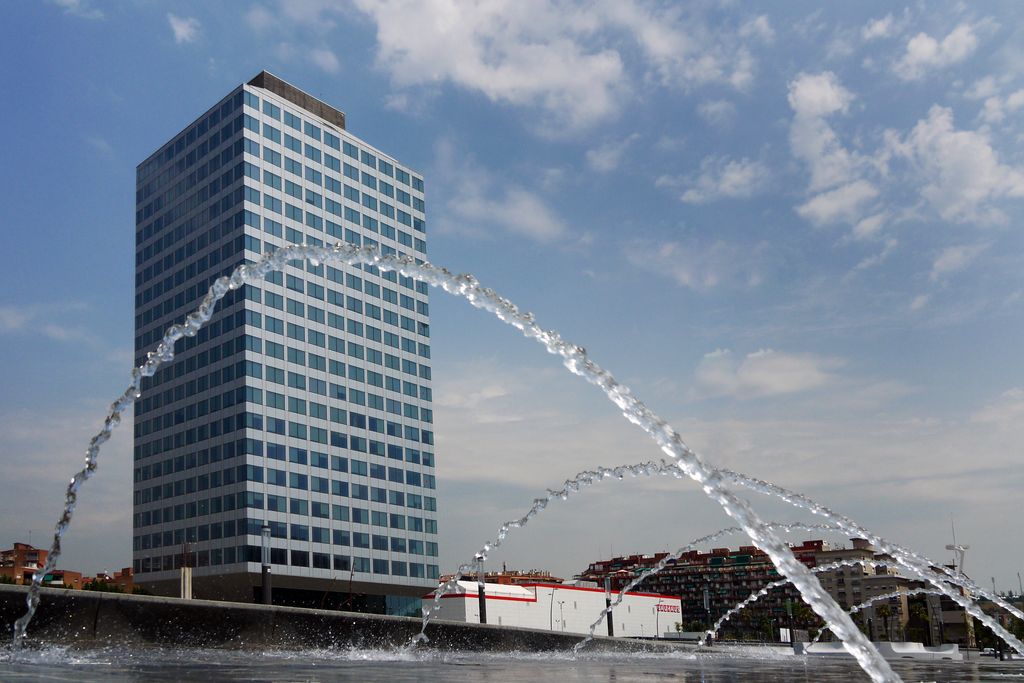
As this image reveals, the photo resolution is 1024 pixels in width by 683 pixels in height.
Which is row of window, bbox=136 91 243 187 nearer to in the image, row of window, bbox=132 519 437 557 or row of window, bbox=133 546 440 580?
row of window, bbox=132 519 437 557

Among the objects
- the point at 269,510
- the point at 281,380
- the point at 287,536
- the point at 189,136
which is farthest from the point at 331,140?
the point at 287,536

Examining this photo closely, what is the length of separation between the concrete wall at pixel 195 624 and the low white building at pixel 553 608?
57.4 m

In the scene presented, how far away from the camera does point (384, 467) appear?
294 ft

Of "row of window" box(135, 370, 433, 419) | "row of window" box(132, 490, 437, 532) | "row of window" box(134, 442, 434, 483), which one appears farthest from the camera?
"row of window" box(135, 370, 433, 419)

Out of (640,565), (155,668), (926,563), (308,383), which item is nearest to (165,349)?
(155,668)

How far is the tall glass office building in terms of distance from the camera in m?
78.2

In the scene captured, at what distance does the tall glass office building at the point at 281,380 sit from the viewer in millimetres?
78250

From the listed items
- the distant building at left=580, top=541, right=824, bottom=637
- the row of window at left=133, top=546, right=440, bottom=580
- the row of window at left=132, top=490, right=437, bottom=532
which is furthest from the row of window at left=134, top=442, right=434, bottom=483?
the distant building at left=580, top=541, right=824, bottom=637

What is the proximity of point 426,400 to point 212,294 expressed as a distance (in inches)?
3173

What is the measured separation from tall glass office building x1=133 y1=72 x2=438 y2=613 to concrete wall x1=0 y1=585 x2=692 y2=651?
197 feet

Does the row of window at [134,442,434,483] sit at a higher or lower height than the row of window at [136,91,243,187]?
lower

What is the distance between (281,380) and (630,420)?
7211 cm

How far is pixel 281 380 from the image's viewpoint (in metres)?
81.0

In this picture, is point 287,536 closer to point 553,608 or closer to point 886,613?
point 553,608
